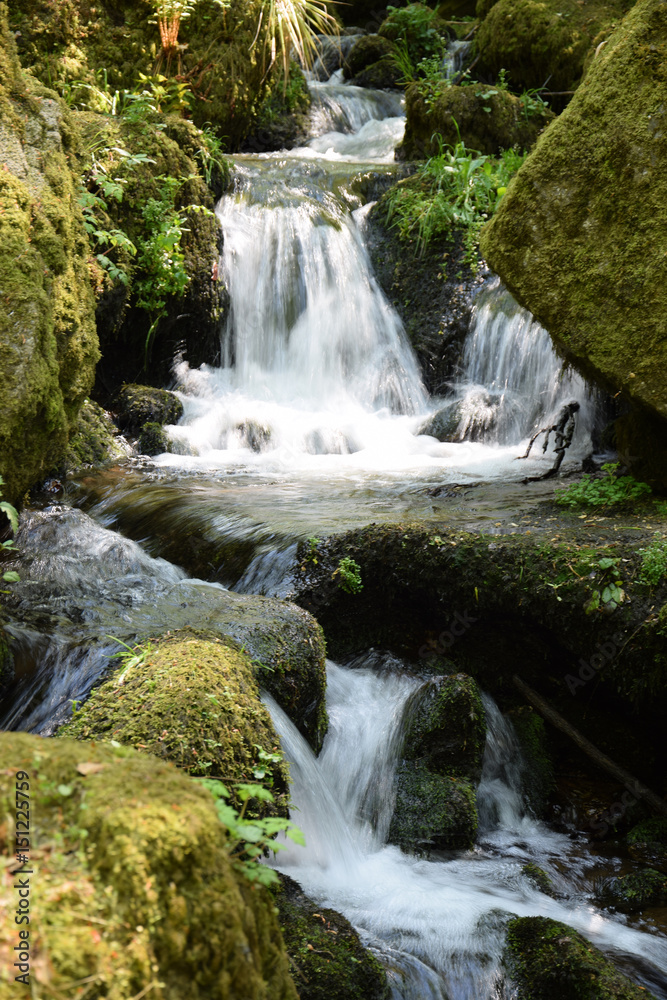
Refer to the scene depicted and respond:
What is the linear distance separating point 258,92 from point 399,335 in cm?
501

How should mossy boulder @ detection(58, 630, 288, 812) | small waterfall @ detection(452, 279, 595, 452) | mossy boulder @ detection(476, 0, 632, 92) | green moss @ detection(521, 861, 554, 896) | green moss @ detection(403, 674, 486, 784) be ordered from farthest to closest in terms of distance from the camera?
mossy boulder @ detection(476, 0, 632, 92) < small waterfall @ detection(452, 279, 595, 452) < green moss @ detection(403, 674, 486, 784) < green moss @ detection(521, 861, 554, 896) < mossy boulder @ detection(58, 630, 288, 812)

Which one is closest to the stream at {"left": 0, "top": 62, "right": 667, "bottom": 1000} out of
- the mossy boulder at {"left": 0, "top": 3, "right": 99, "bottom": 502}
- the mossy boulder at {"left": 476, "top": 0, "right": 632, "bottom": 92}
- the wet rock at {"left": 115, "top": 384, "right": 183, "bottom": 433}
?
the wet rock at {"left": 115, "top": 384, "right": 183, "bottom": 433}

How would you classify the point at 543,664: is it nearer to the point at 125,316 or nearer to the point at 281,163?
the point at 125,316

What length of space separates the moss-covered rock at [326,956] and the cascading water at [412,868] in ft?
0.74

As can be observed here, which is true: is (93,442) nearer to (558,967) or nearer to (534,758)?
(534,758)

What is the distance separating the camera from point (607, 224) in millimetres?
4207

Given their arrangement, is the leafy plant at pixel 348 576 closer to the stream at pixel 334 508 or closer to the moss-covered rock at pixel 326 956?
the stream at pixel 334 508

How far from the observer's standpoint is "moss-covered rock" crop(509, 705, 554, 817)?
12.5 feet

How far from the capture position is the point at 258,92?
1152 cm

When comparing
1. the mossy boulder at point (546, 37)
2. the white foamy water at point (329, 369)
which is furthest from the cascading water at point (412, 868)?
the mossy boulder at point (546, 37)

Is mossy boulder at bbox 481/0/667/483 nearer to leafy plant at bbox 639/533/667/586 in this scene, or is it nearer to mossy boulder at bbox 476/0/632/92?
leafy plant at bbox 639/533/667/586

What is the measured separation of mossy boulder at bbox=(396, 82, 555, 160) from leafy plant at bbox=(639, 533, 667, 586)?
8.95m

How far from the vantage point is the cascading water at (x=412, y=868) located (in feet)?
8.84

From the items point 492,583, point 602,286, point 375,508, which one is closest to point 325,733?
point 492,583
